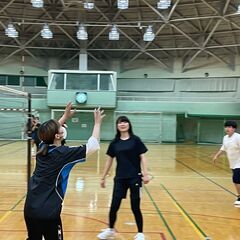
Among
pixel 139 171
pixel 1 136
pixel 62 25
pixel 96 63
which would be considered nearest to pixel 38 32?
pixel 62 25

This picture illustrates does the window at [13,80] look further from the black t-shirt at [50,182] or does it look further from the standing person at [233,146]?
the black t-shirt at [50,182]

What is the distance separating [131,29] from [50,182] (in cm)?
3292

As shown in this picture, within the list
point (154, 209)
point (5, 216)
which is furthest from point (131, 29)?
point (5, 216)

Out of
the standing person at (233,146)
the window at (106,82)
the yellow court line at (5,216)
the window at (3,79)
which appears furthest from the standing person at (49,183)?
the window at (3,79)

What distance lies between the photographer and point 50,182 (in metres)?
3.41

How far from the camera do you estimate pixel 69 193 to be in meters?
9.90

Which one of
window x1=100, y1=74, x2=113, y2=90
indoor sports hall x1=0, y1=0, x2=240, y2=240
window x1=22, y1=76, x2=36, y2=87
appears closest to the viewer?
indoor sports hall x1=0, y1=0, x2=240, y2=240

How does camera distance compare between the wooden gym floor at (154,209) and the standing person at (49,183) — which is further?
the wooden gym floor at (154,209)

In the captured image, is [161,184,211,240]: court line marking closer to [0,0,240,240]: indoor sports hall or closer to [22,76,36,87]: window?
[0,0,240,240]: indoor sports hall

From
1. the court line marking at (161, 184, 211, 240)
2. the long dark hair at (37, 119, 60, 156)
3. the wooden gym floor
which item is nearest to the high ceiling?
the wooden gym floor

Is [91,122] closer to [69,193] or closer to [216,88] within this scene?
[216,88]

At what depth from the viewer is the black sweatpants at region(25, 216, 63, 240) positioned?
3.32 metres

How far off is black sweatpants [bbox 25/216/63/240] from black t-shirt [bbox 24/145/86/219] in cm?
4

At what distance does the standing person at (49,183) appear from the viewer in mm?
3322
